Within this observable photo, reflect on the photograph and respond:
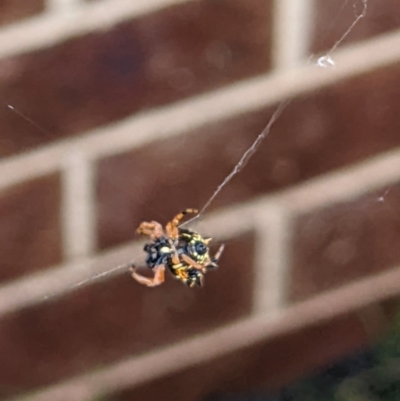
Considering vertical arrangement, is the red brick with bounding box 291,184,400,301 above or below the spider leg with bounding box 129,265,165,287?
above

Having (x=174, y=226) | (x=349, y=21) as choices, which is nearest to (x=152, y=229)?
(x=174, y=226)

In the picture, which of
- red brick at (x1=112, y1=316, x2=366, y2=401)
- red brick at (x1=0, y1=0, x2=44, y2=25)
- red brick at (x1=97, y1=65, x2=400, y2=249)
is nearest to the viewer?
red brick at (x1=0, y1=0, x2=44, y2=25)

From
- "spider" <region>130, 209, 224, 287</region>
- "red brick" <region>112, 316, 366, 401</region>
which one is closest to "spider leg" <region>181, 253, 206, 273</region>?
"spider" <region>130, 209, 224, 287</region>

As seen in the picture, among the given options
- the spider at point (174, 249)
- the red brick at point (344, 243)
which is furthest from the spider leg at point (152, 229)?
the red brick at point (344, 243)

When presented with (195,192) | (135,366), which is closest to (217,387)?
(135,366)

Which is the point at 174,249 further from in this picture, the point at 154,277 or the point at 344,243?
the point at 344,243

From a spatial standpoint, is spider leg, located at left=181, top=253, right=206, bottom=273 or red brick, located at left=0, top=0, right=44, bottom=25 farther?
spider leg, located at left=181, top=253, right=206, bottom=273

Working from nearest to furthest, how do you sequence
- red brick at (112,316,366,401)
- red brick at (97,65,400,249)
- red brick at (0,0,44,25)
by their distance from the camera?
red brick at (0,0,44,25), red brick at (97,65,400,249), red brick at (112,316,366,401)

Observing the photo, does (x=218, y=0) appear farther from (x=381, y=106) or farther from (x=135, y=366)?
(x=135, y=366)

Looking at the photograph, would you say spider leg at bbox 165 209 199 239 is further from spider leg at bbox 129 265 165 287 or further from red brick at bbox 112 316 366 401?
red brick at bbox 112 316 366 401
